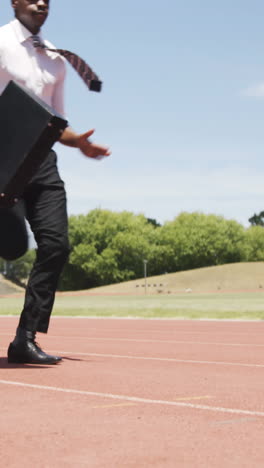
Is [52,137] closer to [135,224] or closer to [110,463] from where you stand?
[110,463]

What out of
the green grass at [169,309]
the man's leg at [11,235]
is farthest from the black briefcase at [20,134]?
the green grass at [169,309]

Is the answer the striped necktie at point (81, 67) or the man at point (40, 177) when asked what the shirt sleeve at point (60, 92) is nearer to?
the man at point (40, 177)

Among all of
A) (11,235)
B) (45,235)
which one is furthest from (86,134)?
(11,235)

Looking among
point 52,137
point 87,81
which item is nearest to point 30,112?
point 52,137

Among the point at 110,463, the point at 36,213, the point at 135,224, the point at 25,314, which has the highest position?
the point at 135,224

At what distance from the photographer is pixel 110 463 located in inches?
117

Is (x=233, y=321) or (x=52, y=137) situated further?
(x=233, y=321)

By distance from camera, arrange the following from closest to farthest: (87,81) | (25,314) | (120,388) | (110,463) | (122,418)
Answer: (110,463)
(122,418)
(120,388)
(87,81)
(25,314)

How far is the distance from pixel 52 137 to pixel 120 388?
5.50 feet

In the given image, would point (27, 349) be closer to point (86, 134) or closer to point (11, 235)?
point (11, 235)

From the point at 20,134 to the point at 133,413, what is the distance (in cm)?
200

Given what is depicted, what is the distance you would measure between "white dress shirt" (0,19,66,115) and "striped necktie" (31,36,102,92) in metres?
0.04

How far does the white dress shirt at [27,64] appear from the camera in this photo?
5.91m

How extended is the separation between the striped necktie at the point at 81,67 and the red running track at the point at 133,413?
2060 millimetres
